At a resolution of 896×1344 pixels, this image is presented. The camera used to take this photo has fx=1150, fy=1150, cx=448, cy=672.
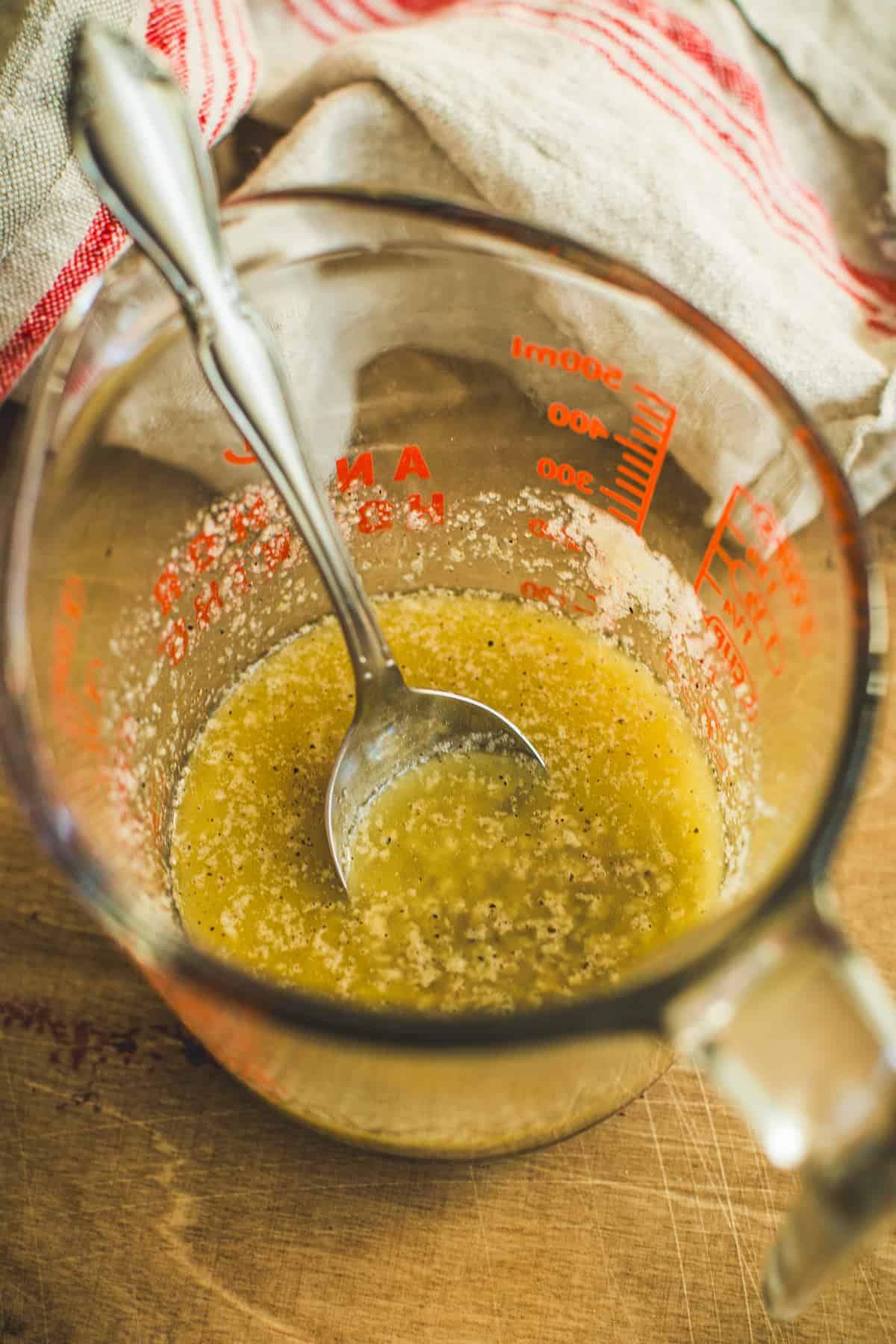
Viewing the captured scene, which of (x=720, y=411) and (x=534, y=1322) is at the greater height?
(x=720, y=411)

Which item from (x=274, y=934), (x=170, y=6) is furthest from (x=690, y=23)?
(x=274, y=934)

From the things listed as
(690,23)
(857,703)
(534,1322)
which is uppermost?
(690,23)

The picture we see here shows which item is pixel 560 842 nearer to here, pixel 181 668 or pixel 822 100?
pixel 181 668

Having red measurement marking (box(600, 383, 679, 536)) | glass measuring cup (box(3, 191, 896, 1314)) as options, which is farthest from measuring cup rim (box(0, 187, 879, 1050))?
red measurement marking (box(600, 383, 679, 536))

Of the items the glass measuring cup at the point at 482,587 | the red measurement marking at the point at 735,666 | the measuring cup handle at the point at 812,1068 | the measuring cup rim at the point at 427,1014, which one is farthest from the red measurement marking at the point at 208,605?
the measuring cup handle at the point at 812,1068

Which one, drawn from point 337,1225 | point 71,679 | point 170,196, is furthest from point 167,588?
point 337,1225

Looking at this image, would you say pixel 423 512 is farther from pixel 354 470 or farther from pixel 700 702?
pixel 700 702
